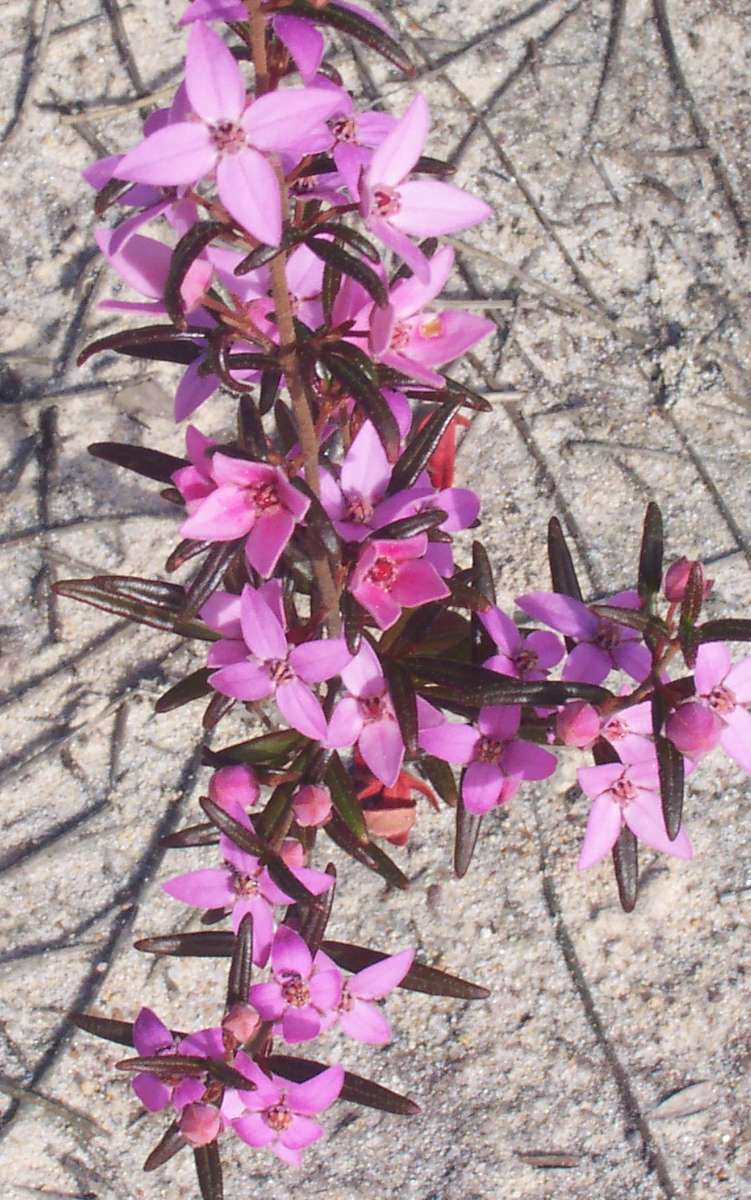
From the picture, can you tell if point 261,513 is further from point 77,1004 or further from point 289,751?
point 77,1004

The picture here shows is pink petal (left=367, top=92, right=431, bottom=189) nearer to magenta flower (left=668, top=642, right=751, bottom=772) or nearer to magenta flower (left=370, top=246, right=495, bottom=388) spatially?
magenta flower (left=370, top=246, right=495, bottom=388)

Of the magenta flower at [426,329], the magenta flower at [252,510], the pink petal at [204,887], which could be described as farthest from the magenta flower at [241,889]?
the magenta flower at [426,329]

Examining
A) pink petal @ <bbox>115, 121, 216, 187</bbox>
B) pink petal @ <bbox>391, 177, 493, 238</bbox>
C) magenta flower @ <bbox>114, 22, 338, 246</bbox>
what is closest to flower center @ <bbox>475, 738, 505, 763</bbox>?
pink petal @ <bbox>391, 177, 493, 238</bbox>

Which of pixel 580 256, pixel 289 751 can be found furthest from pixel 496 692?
pixel 580 256

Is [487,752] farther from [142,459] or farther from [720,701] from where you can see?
[142,459]

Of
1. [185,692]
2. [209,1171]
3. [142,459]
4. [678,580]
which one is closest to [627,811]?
[678,580]

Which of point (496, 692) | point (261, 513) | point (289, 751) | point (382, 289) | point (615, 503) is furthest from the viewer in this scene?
point (615, 503)
